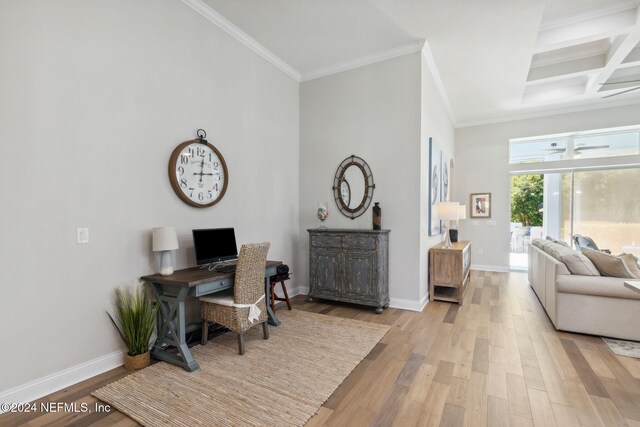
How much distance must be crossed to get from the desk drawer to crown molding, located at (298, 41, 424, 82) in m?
3.44

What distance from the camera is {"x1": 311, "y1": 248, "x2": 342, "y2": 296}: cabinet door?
13.5ft

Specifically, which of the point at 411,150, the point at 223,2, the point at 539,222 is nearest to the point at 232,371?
the point at 411,150

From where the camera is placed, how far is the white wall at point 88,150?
6.63 ft

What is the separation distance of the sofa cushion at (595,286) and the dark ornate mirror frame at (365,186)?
2.37 metres

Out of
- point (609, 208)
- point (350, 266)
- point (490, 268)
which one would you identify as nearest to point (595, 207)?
point (609, 208)

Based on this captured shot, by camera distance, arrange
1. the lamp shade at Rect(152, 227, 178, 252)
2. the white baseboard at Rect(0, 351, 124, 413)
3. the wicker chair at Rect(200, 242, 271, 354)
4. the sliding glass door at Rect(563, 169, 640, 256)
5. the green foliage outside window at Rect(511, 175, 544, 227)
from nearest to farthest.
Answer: the white baseboard at Rect(0, 351, 124, 413)
the lamp shade at Rect(152, 227, 178, 252)
the wicker chair at Rect(200, 242, 271, 354)
the sliding glass door at Rect(563, 169, 640, 256)
the green foliage outside window at Rect(511, 175, 544, 227)

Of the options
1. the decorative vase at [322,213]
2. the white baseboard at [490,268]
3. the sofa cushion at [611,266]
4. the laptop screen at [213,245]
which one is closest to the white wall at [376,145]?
the decorative vase at [322,213]

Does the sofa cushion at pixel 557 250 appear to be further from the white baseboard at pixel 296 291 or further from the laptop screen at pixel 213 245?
the laptop screen at pixel 213 245

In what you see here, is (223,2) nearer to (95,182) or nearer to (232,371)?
(95,182)

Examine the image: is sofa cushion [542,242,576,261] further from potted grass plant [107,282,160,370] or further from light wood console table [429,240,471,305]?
potted grass plant [107,282,160,370]

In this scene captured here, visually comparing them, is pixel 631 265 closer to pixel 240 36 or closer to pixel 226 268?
pixel 226 268

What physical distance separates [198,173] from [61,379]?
2.00 meters

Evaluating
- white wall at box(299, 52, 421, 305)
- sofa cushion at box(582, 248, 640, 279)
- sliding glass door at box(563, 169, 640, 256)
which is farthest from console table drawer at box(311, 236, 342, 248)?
sliding glass door at box(563, 169, 640, 256)

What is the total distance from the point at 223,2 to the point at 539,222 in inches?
287
